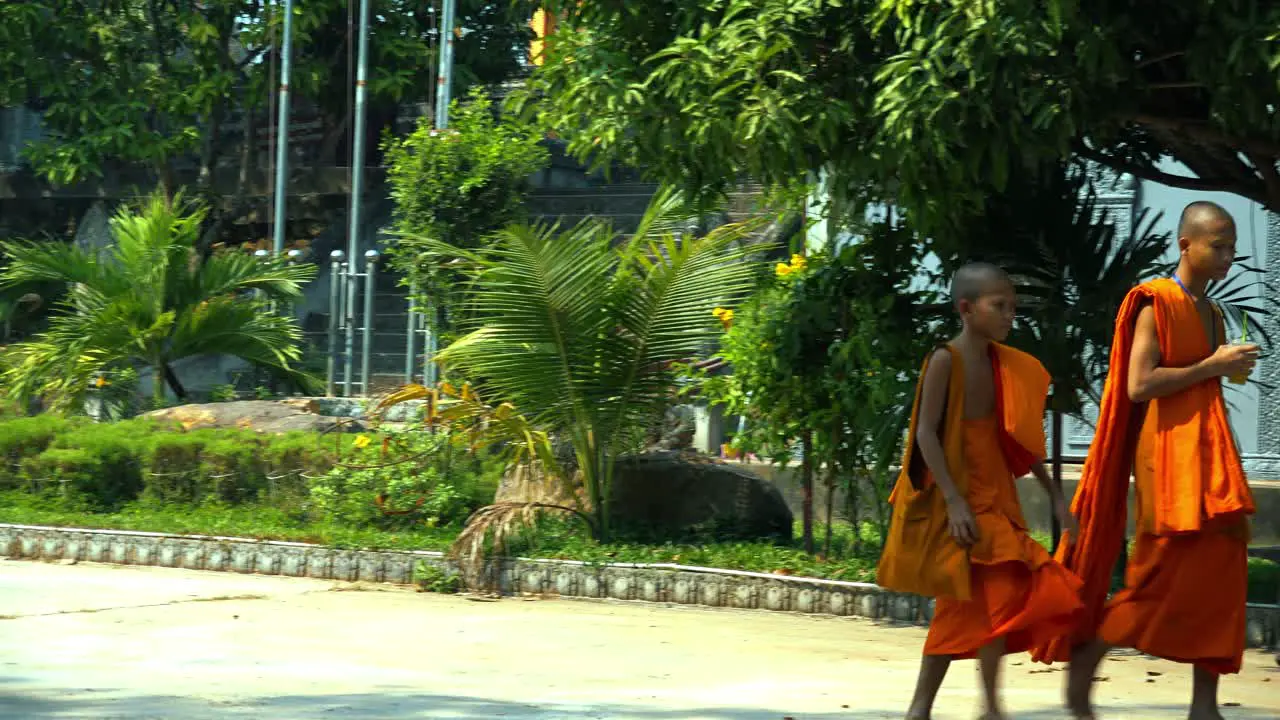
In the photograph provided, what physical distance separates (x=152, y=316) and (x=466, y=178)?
10.3ft

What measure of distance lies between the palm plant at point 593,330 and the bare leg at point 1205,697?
504 centimetres

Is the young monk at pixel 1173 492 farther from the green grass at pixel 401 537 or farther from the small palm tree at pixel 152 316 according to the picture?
the small palm tree at pixel 152 316

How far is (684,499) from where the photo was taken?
34.0 feet

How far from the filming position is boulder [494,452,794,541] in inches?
405

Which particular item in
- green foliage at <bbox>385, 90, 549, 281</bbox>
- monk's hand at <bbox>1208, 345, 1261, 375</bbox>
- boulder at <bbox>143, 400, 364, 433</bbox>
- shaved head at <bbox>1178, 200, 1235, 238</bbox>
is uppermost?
green foliage at <bbox>385, 90, 549, 281</bbox>

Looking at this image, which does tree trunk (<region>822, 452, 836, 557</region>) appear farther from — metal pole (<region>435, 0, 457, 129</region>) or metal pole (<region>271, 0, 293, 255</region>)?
metal pole (<region>271, 0, 293, 255</region>)

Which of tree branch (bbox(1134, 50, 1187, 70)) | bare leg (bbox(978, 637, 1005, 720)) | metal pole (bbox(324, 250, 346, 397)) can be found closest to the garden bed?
tree branch (bbox(1134, 50, 1187, 70))

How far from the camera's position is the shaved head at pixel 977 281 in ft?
17.5

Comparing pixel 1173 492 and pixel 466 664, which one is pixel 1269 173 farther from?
pixel 466 664

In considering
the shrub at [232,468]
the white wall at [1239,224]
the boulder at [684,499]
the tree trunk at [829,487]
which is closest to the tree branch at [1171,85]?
the tree trunk at [829,487]

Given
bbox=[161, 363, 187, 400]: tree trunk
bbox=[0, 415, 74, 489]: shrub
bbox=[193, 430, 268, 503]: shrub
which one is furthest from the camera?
bbox=[161, 363, 187, 400]: tree trunk

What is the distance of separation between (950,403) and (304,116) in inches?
795

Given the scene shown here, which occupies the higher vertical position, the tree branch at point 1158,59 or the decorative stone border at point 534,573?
the tree branch at point 1158,59

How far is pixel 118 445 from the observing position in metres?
11.9
